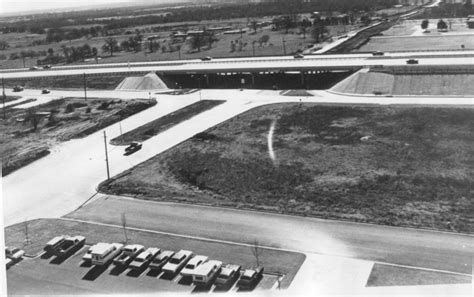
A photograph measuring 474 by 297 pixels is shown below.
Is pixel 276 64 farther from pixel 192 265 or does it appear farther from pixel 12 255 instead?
pixel 192 265

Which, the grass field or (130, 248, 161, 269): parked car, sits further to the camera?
the grass field

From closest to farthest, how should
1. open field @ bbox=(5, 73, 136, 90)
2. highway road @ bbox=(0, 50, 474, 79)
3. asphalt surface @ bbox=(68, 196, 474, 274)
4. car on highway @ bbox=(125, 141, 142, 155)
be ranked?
1. asphalt surface @ bbox=(68, 196, 474, 274)
2. car on highway @ bbox=(125, 141, 142, 155)
3. highway road @ bbox=(0, 50, 474, 79)
4. open field @ bbox=(5, 73, 136, 90)

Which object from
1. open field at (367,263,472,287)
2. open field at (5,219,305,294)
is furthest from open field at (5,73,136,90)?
open field at (367,263,472,287)

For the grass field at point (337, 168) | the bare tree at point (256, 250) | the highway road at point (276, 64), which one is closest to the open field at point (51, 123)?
the grass field at point (337, 168)

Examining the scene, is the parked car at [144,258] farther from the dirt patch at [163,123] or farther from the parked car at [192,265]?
the dirt patch at [163,123]

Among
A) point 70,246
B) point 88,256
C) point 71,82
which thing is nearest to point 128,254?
point 88,256

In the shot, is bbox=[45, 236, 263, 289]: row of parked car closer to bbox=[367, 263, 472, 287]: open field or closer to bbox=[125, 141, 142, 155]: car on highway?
bbox=[367, 263, 472, 287]: open field

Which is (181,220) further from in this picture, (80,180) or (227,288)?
(80,180)
